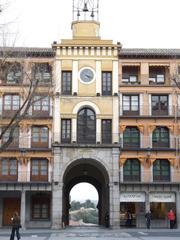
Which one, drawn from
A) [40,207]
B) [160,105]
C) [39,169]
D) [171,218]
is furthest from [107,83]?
[171,218]

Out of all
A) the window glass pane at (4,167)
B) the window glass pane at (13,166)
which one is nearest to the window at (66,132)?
the window glass pane at (13,166)

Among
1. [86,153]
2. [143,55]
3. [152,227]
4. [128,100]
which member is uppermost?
[143,55]

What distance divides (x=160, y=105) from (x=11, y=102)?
13.6 meters

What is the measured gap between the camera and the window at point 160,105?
45781mm

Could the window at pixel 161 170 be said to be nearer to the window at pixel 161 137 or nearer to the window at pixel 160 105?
the window at pixel 161 137

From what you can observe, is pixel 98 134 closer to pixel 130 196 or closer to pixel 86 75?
pixel 86 75

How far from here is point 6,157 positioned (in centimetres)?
4447

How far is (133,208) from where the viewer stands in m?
46.4

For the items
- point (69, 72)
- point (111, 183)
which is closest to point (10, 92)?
point (69, 72)

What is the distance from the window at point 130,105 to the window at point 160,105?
1551 mm

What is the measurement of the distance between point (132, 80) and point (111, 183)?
33.5 ft

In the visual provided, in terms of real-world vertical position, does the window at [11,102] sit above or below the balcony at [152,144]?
above

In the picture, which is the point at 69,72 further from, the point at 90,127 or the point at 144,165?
the point at 144,165

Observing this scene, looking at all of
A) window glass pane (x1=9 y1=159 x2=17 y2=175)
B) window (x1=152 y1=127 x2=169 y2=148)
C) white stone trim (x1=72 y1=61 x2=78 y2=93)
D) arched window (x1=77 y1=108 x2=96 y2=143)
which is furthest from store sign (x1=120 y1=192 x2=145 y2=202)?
white stone trim (x1=72 y1=61 x2=78 y2=93)
